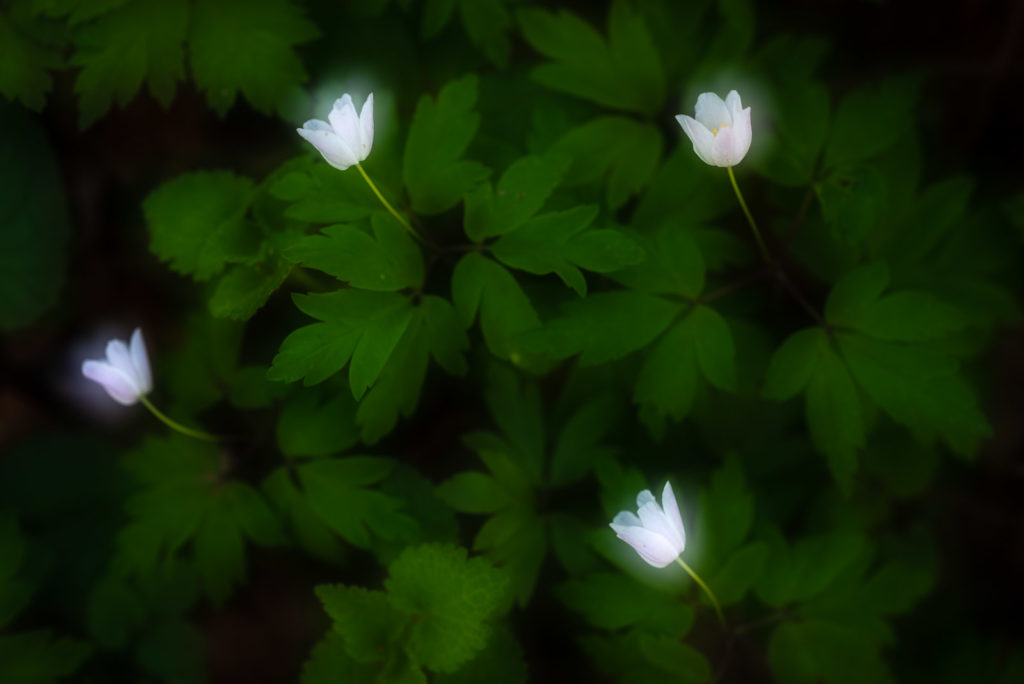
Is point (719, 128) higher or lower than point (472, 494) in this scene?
higher

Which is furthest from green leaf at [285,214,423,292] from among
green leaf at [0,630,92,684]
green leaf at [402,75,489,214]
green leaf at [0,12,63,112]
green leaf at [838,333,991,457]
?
green leaf at [0,630,92,684]

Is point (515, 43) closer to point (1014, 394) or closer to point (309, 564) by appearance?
point (309, 564)

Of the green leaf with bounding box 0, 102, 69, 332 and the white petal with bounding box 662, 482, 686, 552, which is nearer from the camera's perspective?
the white petal with bounding box 662, 482, 686, 552

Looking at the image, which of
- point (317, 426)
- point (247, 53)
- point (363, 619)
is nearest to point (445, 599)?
point (363, 619)

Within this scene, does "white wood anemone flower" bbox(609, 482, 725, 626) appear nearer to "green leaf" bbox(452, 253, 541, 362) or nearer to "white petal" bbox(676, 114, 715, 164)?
"green leaf" bbox(452, 253, 541, 362)

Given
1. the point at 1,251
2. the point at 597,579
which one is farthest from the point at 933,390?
the point at 1,251

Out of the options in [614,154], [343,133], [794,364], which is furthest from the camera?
[614,154]

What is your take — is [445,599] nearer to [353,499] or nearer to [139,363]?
[353,499]

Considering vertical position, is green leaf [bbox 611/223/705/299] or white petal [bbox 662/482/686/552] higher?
green leaf [bbox 611/223/705/299]
